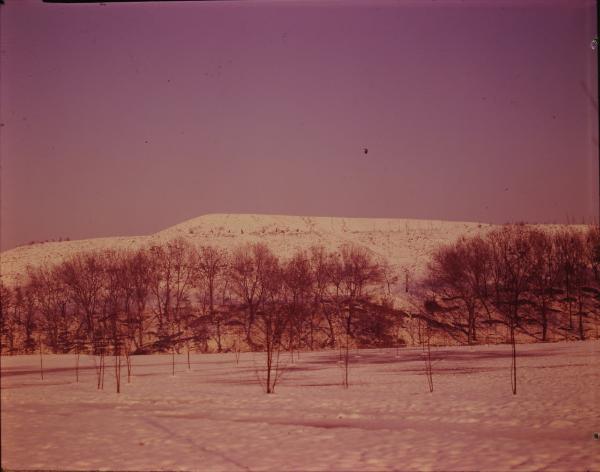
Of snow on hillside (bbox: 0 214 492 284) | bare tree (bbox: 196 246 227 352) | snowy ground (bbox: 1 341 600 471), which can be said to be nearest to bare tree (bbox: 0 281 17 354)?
bare tree (bbox: 196 246 227 352)

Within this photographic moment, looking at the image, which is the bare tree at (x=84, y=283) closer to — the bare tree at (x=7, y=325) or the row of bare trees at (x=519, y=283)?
the bare tree at (x=7, y=325)

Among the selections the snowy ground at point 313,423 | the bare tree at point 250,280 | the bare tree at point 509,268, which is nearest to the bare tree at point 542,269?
the bare tree at point 509,268

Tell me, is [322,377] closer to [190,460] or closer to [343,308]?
[190,460]

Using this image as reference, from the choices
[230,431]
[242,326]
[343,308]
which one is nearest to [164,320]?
[242,326]

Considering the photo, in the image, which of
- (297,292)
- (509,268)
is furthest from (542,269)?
(297,292)

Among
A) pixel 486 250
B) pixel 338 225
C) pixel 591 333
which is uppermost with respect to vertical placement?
pixel 338 225
